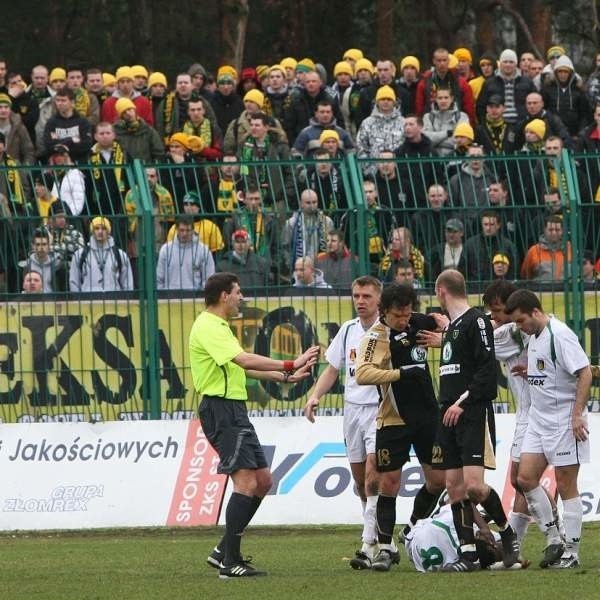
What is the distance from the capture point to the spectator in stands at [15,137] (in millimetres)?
19750

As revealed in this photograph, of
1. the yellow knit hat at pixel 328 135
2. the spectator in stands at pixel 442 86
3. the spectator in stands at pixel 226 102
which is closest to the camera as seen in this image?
the yellow knit hat at pixel 328 135

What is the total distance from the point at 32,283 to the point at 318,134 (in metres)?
5.32

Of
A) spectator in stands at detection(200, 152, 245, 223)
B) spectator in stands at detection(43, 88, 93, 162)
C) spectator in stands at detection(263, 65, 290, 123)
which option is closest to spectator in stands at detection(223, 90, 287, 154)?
spectator in stands at detection(263, 65, 290, 123)

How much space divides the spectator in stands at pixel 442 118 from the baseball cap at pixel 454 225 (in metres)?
4.35

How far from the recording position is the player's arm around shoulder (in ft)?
34.9

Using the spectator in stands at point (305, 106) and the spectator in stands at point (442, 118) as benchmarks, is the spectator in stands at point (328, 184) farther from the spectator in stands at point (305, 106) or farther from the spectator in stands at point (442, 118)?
the spectator in stands at point (305, 106)

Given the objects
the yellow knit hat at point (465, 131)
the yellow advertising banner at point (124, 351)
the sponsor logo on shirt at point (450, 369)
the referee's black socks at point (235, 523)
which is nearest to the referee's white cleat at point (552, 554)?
the sponsor logo on shirt at point (450, 369)

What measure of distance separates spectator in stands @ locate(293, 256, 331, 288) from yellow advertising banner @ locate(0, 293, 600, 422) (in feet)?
0.43

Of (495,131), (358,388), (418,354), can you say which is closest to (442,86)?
(495,131)

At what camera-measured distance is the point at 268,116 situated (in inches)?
770

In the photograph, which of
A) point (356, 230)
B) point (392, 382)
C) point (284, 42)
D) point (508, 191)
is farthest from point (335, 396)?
point (284, 42)

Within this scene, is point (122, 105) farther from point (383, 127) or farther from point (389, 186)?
point (389, 186)

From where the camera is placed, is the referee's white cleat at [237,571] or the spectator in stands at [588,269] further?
the spectator in stands at [588,269]

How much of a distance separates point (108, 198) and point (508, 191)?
4041 mm
